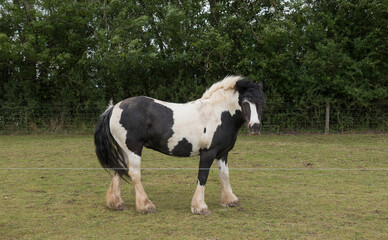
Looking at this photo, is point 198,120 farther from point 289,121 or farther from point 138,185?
point 289,121

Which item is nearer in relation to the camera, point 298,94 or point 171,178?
point 171,178

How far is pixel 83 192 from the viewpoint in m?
6.96

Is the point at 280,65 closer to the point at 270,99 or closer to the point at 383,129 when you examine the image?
the point at 270,99

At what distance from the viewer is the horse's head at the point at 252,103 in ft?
18.1

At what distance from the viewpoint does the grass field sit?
482cm

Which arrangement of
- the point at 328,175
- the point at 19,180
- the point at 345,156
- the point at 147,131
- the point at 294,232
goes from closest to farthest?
the point at 294,232, the point at 147,131, the point at 19,180, the point at 328,175, the point at 345,156

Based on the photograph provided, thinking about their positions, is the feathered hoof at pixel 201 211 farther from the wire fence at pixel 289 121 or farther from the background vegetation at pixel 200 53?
the wire fence at pixel 289 121

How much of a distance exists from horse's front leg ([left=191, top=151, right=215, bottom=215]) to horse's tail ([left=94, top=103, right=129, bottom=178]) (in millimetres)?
1153

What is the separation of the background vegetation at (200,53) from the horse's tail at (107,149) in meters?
9.53

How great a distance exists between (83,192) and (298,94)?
12.3 metres

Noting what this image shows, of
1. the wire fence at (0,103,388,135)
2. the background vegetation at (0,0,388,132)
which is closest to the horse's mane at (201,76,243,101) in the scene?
the background vegetation at (0,0,388,132)

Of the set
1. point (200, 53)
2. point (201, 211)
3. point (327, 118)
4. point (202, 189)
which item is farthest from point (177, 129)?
point (327, 118)

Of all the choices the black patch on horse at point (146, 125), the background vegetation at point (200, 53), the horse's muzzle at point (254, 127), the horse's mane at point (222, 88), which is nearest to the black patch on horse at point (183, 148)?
the black patch on horse at point (146, 125)

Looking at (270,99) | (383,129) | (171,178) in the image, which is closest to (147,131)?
(171,178)
